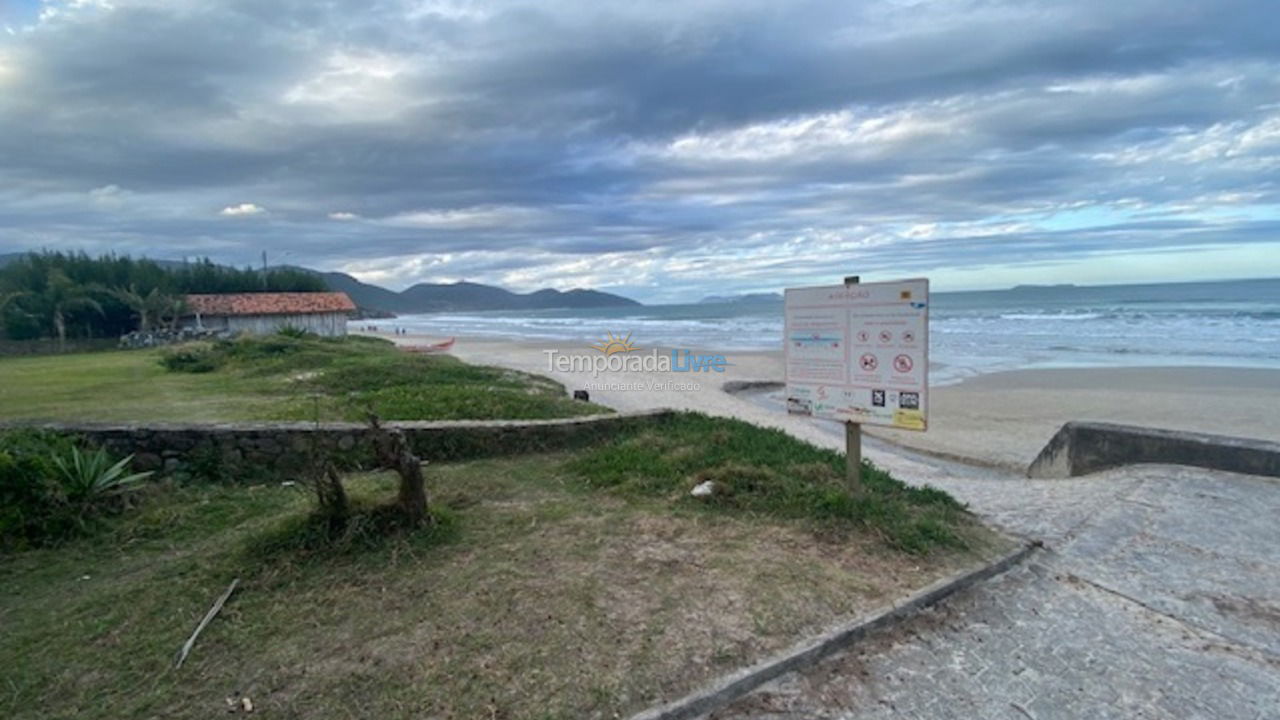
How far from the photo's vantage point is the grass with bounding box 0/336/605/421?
9.24 m

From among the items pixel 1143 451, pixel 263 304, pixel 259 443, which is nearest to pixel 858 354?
pixel 1143 451

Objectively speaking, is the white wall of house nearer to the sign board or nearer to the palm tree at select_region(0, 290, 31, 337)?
the palm tree at select_region(0, 290, 31, 337)

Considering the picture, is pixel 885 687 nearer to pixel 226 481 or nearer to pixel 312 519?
pixel 312 519

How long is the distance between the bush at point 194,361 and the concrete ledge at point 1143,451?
61.8ft

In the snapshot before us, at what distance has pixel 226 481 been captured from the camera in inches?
239

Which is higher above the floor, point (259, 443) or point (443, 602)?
point (259, 443)

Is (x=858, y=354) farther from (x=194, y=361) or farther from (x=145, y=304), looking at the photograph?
(x=145, y=304)

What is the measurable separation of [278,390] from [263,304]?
30791mm

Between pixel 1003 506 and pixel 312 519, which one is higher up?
pixel 312 519

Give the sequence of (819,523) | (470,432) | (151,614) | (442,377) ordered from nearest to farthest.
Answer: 1. (151,614)
2. (819,523)
3. (470,432)
4. (442,377)

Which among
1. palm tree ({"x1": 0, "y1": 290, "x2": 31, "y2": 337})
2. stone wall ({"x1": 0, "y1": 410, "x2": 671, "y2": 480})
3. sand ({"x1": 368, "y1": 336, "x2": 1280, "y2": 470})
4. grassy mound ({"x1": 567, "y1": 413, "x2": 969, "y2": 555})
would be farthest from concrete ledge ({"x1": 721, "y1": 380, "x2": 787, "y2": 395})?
palm tree ({"x1": 0, "y1": 290, "x2": 31, "y2": 337})

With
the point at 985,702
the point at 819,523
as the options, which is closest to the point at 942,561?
the point at 819,523

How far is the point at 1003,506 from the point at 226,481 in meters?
7.10

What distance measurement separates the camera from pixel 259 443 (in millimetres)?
6363
